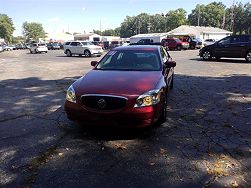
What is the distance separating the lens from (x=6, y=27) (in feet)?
378

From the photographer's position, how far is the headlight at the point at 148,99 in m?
5.04

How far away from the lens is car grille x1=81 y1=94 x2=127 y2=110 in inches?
198

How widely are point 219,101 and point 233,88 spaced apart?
2.20m

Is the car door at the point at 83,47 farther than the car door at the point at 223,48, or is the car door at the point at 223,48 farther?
the car door at the point at 83,47

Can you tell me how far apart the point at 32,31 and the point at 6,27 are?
4053 cm

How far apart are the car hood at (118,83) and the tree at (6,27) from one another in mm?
118579

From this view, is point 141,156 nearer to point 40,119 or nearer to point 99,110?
point 99,110

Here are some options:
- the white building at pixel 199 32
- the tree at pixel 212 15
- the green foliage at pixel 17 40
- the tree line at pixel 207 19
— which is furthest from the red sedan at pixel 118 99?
the green foliage at pixel 17 40

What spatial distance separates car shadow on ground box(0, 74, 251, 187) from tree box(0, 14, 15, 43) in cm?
11721

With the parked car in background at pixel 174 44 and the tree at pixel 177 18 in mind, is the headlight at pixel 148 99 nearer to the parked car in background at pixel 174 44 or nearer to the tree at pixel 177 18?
the parked car in background at pixel 174 44

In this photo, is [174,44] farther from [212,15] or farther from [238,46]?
[212,15]

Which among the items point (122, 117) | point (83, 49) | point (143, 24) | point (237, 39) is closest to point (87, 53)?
point (83, 49)

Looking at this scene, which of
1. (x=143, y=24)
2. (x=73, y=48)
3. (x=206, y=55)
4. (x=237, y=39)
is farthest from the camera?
(x=143, y=24)

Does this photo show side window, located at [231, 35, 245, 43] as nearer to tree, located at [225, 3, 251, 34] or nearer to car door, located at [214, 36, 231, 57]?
car door, located at [214, 36, 231, 57]
